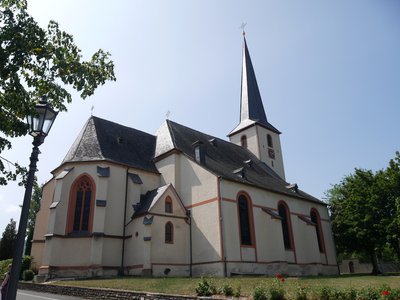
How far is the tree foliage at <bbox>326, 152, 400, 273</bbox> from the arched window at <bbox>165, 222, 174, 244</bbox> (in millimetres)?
17779

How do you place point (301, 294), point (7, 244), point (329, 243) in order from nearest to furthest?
Answer: point (301, 294), point (329, 243), point (7, 244)

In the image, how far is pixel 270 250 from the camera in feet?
79.2

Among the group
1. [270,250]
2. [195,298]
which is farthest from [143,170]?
[195,298]

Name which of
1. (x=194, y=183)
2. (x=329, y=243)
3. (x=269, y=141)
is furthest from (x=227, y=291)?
(x=269, y=141)

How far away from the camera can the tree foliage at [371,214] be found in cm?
2821

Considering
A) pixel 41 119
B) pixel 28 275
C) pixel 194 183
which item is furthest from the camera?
pixel 194 183

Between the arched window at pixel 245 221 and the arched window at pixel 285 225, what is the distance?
4.62 meters

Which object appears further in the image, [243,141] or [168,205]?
[243,141]

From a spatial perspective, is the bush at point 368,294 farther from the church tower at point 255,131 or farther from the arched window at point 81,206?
the church tower at point 255,131

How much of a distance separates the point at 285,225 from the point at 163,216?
37.3 feet

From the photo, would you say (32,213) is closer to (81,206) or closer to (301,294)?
(81,206)

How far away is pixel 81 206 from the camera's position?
23.5 m

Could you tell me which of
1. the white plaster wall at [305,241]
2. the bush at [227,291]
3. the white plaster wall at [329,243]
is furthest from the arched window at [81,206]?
the white plaster wall at [329,243]

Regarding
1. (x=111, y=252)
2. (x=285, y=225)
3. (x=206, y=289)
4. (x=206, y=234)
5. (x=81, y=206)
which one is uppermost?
(x=81, y=206)
